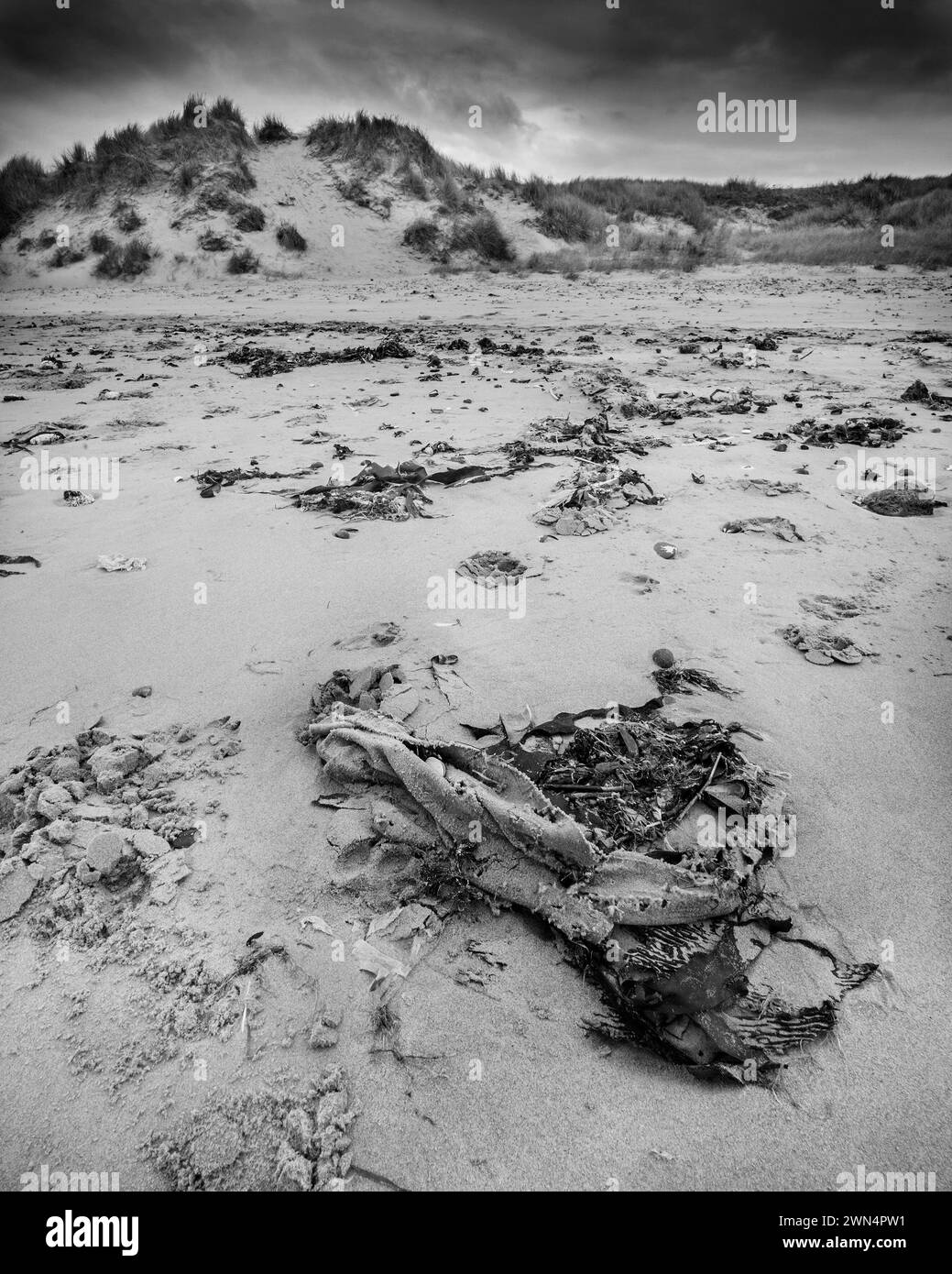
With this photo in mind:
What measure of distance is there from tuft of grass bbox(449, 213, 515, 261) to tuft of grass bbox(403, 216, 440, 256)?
0.56 meters

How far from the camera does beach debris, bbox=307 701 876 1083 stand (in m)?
1.76

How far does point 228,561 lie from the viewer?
4.23m

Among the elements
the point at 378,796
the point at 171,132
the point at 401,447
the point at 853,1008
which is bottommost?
the point at 853,1008

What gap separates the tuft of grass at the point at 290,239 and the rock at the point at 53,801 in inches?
858

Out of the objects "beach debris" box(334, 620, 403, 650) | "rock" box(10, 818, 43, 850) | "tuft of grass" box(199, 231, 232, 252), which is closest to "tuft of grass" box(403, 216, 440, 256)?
"tuft of grass" box(199, 231, 232, 252)

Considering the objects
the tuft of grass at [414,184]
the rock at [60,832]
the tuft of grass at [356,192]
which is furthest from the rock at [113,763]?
the tuft of grass at [414,184]

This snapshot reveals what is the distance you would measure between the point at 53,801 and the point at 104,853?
395 millimetres

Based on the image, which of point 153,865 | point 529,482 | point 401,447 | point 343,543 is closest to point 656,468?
point 529,482

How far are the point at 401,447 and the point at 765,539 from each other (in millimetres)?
3615

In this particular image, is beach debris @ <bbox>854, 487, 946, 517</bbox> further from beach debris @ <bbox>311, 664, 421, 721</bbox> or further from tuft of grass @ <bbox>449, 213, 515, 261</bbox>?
tuft of grass @ <bbox>449, 213, 515, 261</bbox>

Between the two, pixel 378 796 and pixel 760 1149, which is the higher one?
pixel 378 796

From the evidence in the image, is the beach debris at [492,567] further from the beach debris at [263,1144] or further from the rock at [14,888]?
the beach debris at [263,1144]

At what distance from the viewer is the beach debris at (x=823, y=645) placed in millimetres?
3189

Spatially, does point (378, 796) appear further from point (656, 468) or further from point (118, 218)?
point (118, 218)
